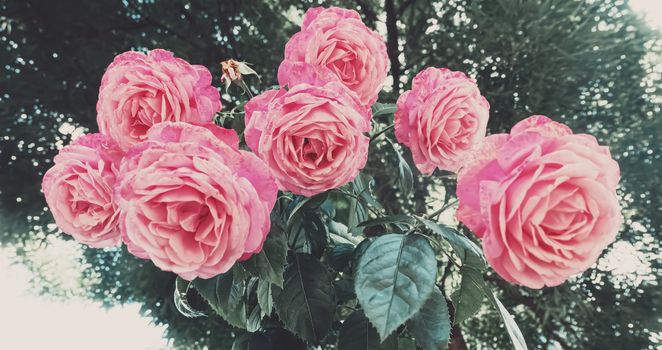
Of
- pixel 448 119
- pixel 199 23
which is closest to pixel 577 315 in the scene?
pixel 448 119

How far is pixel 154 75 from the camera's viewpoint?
0.42 meters

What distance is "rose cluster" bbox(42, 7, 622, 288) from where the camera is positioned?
0.96 ft

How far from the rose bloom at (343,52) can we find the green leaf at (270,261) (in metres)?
0.15

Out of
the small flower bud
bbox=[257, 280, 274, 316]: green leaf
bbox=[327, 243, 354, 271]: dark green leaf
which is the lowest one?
bbox=[257, 280, 274, 316]: green leaf

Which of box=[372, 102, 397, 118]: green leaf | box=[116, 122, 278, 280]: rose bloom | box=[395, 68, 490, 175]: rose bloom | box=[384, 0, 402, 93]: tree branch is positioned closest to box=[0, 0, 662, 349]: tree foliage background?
box=[384, 0, 402, 93]: tree branch

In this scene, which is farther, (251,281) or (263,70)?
(263,70)

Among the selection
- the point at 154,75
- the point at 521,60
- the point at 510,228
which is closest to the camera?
the point at 510,228

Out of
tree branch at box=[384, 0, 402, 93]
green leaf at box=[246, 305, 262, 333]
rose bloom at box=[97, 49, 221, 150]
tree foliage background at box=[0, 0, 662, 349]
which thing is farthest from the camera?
tree branch at box=[384, 0, 402, 93]

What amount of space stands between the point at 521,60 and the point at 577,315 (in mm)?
664

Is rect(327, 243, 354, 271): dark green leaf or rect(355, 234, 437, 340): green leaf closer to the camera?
rect(355, 234, 437, 340): green leaf

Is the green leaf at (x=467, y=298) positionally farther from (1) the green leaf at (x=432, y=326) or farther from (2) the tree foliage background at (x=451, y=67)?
(2) the tree foliage background at (x=451, y=67)

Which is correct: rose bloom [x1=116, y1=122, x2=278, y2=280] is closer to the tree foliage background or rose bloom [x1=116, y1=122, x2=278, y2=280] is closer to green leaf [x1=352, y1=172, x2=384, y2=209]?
green leaf [x1=352, y1=172, x2=384, y2=209]

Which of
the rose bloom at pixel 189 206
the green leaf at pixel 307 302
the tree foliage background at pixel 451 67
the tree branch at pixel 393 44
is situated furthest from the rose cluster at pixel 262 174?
the tree branch at pixel 393 44

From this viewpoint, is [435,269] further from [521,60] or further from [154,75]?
[521,60]
